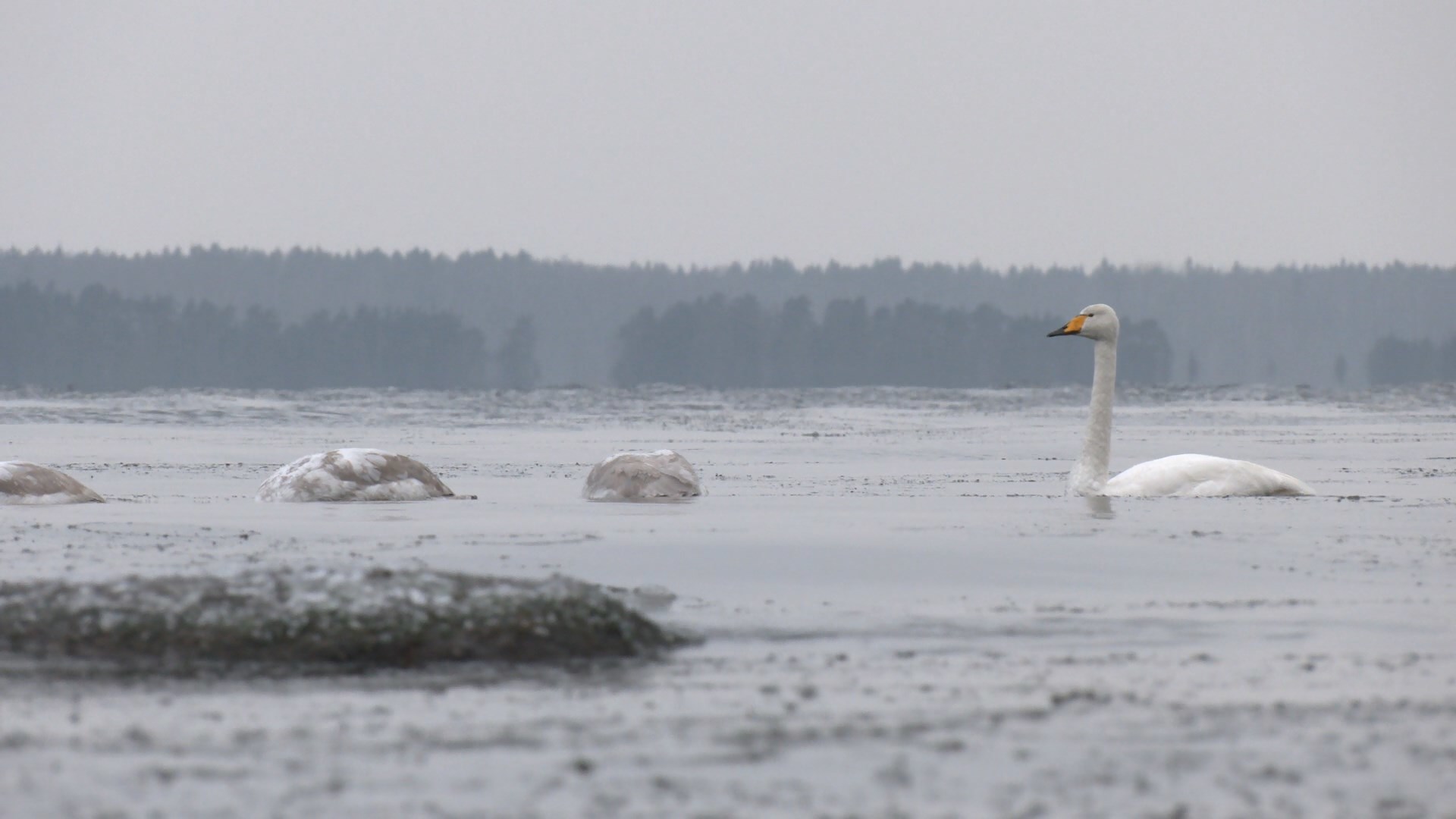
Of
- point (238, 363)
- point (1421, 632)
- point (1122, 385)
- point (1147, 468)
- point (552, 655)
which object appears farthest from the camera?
point (238, 363)

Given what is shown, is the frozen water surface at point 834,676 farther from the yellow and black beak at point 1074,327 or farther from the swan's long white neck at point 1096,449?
the yellow and black beak at point 1074,327

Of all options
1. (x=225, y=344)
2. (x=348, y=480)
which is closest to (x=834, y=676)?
(x=348, y=480)

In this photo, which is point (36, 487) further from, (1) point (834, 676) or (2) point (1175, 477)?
(1) point (834, 676)

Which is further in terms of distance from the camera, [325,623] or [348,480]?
[348,480]

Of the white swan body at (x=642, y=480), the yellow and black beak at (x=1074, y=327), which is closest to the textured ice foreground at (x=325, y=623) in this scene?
the white swan body at (x=642, y=480)

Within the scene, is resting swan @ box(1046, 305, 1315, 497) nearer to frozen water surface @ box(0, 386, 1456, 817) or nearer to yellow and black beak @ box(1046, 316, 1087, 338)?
frozen water surface @ box(0, 386, 1456, 817)

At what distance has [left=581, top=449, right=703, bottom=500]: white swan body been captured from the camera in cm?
1559

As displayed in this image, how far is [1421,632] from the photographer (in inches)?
297

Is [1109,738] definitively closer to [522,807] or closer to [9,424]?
[522,807]

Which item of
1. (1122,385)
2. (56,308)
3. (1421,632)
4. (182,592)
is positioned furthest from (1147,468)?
(56,308)

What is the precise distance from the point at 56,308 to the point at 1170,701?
126 m

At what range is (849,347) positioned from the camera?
129375mm

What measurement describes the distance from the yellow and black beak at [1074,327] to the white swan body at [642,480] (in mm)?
4095

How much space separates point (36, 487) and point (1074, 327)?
9.53 meters
